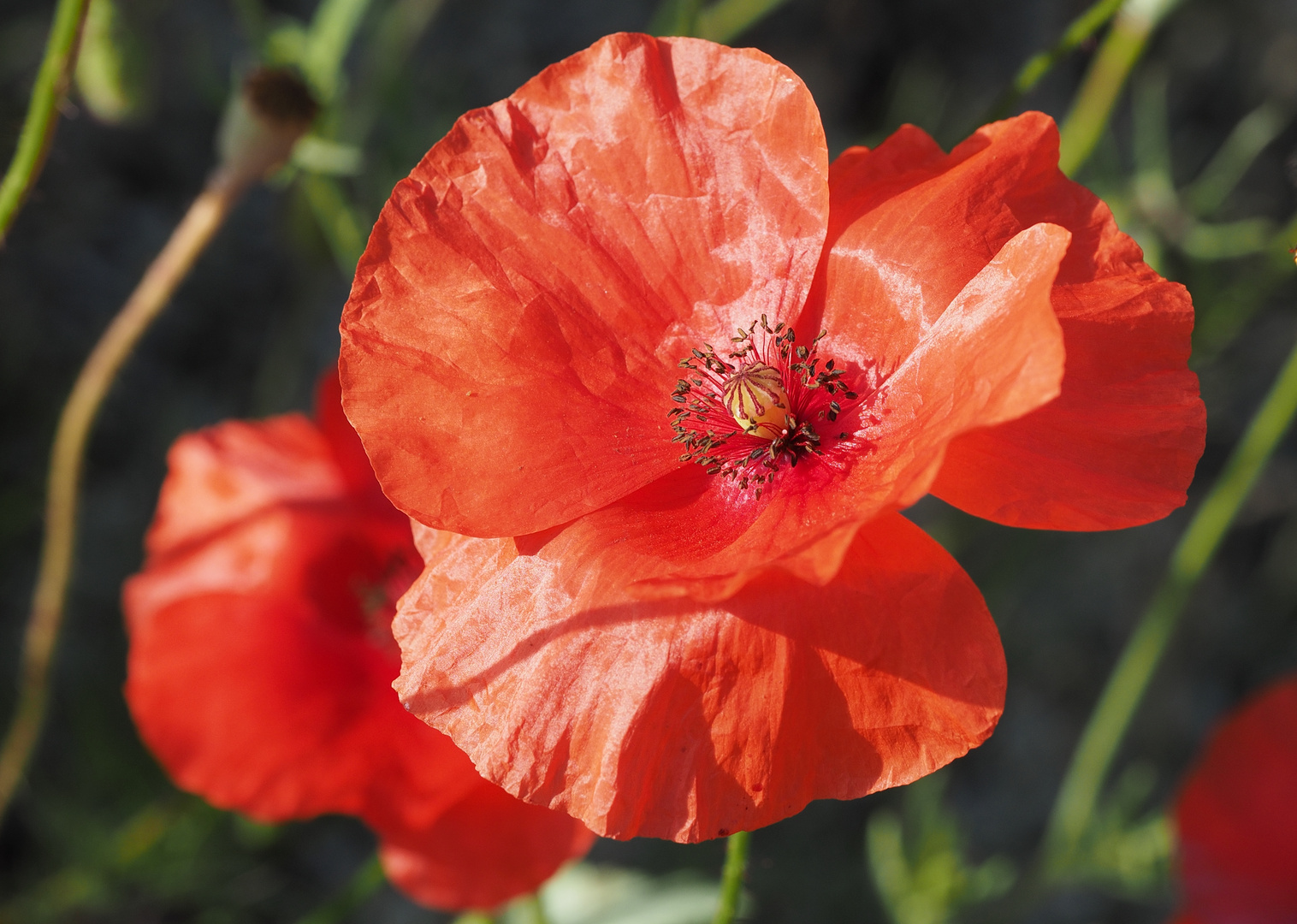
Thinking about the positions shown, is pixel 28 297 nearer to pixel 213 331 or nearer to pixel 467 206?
pixel 213 331

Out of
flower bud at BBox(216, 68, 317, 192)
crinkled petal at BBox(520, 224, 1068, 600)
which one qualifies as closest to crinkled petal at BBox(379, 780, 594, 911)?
crinkled petal at BBox(520, 224, 1068, 600)

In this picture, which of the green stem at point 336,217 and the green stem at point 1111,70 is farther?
the green stem at point 336,217

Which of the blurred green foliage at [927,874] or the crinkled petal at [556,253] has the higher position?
the crinkled petal at [556,253]

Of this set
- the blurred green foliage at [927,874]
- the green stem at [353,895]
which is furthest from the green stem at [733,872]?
the blurred green foliage at [927,874]

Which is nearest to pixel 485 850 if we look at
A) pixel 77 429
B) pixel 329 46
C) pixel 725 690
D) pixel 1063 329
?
pixel 725 690

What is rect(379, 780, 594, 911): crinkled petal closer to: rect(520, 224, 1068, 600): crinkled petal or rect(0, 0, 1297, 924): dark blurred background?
rect(520, 224, 1068, 600): crinkled petal

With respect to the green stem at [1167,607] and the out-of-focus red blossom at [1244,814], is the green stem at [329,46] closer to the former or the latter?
the green stem at [1167,607]

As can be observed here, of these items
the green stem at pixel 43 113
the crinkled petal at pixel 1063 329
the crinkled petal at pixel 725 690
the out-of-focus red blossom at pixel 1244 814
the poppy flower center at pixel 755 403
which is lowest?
the out-of-focus red blossom at pixel 1244 814
